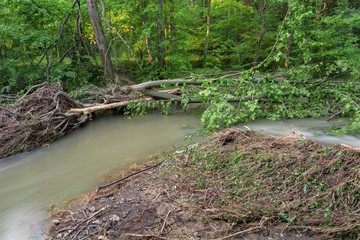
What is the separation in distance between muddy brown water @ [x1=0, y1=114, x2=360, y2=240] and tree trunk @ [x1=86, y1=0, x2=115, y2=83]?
2.77m

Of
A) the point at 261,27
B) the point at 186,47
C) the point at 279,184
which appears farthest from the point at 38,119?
the point at 261,27

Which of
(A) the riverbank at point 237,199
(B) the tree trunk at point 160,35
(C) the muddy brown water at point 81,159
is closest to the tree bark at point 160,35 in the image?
(B) the tree trunk at point 160,35

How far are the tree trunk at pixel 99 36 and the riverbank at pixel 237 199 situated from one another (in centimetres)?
754

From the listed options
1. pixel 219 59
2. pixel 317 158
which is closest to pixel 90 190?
pixel 317 158

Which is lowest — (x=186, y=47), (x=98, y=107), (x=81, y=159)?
A: (x=81, y=159)

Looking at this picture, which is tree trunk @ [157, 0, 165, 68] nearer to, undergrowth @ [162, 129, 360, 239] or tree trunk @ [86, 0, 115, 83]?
tree trunk @ [86, 0, 115, 83]

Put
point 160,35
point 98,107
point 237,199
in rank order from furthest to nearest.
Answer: point 160,35
point 98,107
point 237,199

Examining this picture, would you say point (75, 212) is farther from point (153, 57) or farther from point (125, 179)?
point (153, 57)

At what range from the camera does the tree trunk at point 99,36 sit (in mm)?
11008

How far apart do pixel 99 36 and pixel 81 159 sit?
6.10 meters

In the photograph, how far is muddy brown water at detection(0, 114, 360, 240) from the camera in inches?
193

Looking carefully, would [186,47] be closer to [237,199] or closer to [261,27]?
[261,27]

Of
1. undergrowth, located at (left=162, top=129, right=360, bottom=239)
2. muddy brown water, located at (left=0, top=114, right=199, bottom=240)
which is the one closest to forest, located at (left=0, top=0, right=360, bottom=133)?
undergrowth, located at (left=162, top=129, right=360, bottom=239)

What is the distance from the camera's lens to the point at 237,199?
3.86 metres
